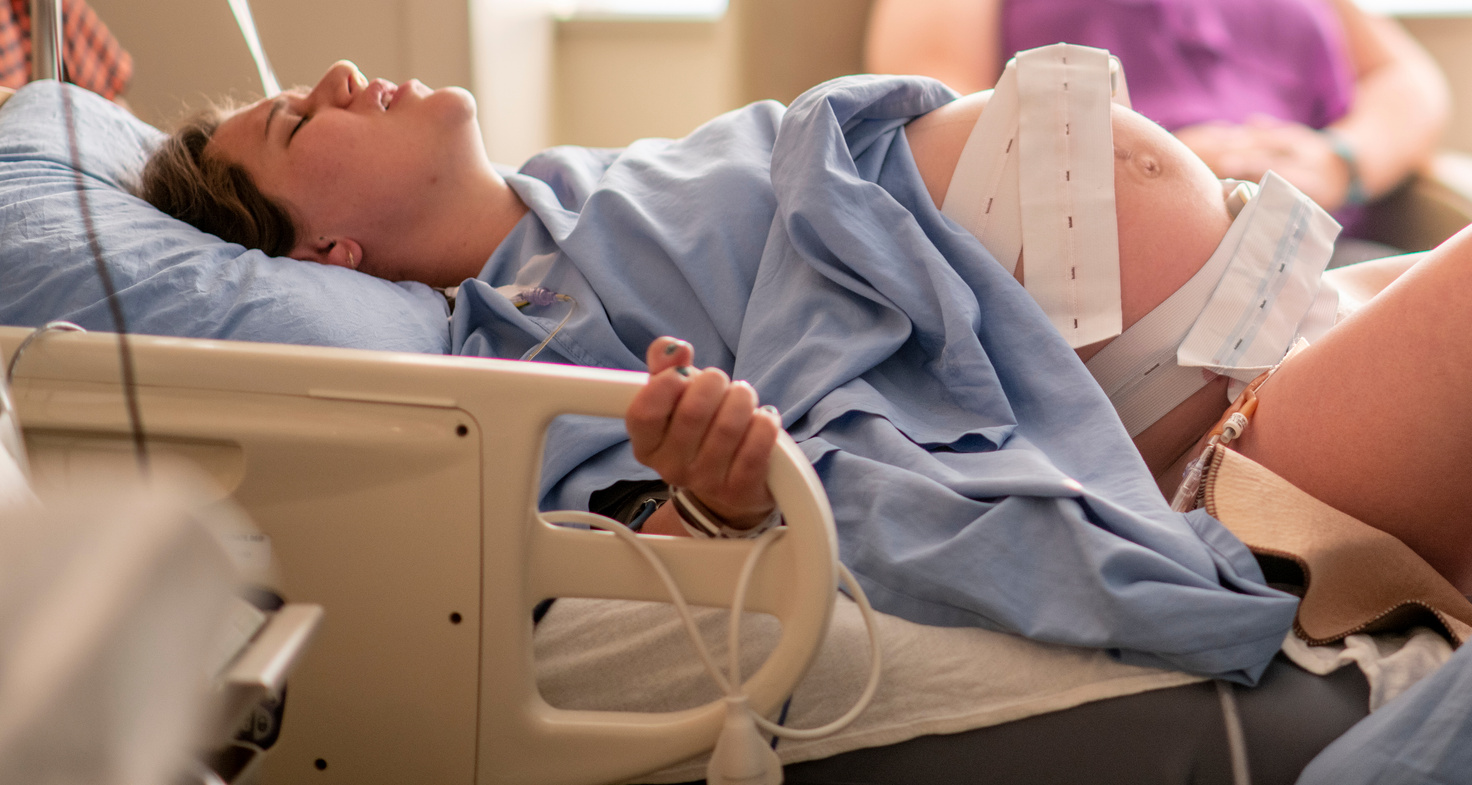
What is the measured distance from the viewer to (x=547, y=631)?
0.80m

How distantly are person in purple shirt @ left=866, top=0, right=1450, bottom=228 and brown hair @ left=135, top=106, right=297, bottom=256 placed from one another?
1387 mm

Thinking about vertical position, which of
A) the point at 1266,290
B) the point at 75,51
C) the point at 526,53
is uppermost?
the point at 1266,290

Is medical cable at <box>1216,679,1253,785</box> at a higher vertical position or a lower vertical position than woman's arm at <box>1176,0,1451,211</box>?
lower

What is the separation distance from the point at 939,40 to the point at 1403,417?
1.56m

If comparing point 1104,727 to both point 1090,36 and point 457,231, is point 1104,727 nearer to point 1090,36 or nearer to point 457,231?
point 457,231

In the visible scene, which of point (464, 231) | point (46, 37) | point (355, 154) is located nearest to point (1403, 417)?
point (464, 231)

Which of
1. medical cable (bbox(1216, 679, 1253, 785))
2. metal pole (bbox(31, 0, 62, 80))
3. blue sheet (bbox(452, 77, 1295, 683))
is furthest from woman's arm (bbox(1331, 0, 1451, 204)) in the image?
metal pole (bbox(31, 0, 62, 80))

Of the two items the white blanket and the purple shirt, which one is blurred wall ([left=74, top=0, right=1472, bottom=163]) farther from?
the white blanket

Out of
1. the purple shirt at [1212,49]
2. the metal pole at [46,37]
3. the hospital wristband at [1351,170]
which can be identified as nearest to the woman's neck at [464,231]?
the metal pole at [46,37]

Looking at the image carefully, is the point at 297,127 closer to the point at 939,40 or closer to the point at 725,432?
the point at 725,432

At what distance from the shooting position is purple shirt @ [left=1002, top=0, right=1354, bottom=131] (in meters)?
2.18

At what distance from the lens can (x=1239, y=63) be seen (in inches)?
88.7

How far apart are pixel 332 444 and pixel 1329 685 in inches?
29.4

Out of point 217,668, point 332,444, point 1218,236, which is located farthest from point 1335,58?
point 217,668
